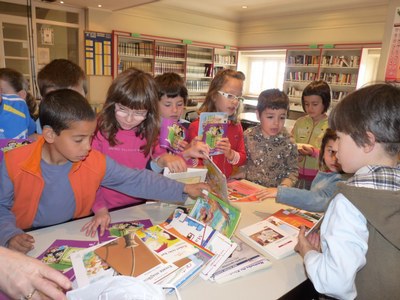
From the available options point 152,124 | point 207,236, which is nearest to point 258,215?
point 207,236

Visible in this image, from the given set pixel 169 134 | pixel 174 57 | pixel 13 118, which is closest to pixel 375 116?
pixel 169 134

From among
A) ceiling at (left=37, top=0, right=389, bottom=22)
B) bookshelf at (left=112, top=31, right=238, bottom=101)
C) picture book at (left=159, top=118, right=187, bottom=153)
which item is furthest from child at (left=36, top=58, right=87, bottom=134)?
bookshelf at (left=112, top=31, right=238, bottom=101)

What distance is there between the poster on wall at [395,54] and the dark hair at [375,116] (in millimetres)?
3484

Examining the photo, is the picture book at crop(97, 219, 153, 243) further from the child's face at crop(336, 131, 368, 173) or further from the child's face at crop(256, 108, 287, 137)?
the child's face at crop(256, 108, 287, 137)

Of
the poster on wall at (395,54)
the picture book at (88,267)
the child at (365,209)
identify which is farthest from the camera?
the poster on wall at (395,54)

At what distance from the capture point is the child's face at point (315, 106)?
3055 mm

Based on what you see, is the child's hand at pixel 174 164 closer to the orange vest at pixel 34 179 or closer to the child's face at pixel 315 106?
the orange vest at pixel 34 179

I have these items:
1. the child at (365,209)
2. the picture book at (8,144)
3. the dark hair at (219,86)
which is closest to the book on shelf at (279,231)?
the child at (365,209)

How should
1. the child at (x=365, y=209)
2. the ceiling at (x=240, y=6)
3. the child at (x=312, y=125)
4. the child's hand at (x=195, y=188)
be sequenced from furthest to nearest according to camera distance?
the ceiling at (x=240, y=6) → the child at (x=312, y=125) → the child's hand at (x=195, y=188) → the child at (x=365, y=209)

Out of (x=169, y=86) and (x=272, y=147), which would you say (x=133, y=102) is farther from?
(x=272, y=147)

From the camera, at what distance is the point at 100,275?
3.28 feet

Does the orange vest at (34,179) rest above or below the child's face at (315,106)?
below

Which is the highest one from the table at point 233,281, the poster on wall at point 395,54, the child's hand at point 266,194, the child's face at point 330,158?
the poster on wall at point 395,54

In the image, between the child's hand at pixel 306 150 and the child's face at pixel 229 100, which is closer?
the child's face at pixel 229 100
